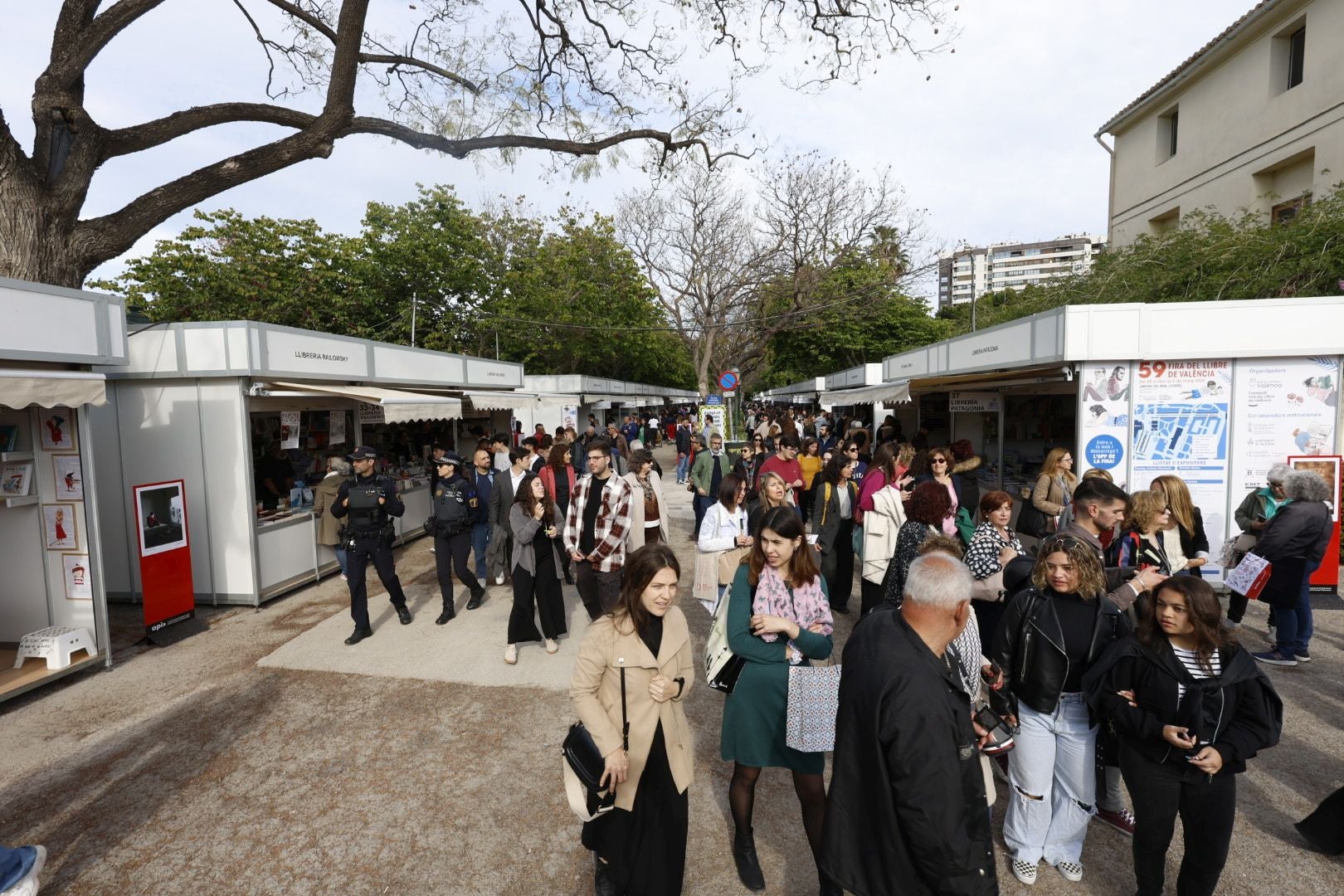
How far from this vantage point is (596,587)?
5180 millimetres

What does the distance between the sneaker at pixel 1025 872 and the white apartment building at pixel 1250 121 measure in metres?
14.6

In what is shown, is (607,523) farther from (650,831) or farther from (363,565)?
(650,831)

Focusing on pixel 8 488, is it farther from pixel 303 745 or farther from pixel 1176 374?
pixel 1176 374

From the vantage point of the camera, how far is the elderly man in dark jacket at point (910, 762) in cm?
170

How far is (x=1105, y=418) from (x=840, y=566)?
3338mm

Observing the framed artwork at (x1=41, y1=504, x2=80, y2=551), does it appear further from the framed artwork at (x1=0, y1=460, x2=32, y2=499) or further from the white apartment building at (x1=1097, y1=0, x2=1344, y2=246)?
the white apartment building at (x1=1097, y1=0, x2=1344, y2=246)

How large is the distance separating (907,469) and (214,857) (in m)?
5.69

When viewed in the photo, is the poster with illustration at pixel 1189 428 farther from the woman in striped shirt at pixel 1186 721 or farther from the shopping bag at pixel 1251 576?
the woman in striped shirt at pixel 1186 721

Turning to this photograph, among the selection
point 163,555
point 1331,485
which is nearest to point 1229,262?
point 1331,485

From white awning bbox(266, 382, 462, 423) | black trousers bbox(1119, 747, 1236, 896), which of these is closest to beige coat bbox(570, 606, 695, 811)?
black trousers bbox(1119, 747, 1236, 896)

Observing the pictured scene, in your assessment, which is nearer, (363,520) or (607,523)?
(607,523)

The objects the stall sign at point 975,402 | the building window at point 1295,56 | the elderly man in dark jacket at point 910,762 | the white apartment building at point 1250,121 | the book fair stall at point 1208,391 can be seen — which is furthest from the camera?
the building window at point 1295,56

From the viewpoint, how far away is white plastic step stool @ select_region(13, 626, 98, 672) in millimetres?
5148

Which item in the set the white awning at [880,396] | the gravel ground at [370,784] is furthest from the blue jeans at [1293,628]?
the white awning at [880,396]
